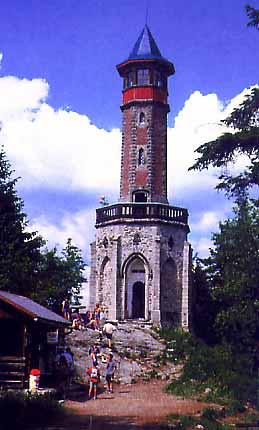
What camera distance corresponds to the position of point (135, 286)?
3759 cm

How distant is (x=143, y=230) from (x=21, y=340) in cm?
1930

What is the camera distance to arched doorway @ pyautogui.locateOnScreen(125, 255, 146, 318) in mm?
37312

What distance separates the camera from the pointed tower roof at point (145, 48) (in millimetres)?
40312

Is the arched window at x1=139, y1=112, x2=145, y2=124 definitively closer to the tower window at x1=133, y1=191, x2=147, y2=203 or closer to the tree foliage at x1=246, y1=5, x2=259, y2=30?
the tower window at x1=133, y1=191, x2=147, y2=203

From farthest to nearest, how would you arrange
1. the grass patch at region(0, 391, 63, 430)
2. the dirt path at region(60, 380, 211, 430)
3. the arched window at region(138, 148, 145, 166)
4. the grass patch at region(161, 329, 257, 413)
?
the arched window at region(138, 148, 145, 166), the grass patch at region(161, 329, 257, 413), the dirt path at region(60, 380, 211, 430), the grass patch at region(0, 391, 63, 430)

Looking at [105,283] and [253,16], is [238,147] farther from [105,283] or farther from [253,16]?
[105,283]

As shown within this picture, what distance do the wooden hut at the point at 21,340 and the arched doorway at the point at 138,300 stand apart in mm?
16670

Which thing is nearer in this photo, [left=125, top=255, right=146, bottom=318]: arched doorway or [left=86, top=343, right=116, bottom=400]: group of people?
[left=86, top=343, right=116, bottom=400]: group of people

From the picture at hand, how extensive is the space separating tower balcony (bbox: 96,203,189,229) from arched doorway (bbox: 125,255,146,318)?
2.53 m

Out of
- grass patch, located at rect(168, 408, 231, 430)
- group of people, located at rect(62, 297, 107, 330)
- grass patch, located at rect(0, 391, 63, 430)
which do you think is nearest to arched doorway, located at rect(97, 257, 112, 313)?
group of people, located at rect(62, 297, 107, 330)

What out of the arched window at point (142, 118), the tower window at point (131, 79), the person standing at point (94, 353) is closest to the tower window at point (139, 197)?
the arched window at point (142, 118)

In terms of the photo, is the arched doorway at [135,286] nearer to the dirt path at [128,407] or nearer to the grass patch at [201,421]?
the dirt path at [128,407]

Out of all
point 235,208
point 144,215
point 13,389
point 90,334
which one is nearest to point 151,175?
point 144,215

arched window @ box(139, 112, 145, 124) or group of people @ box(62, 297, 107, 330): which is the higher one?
arched window @ box(139, 112, 145, 124)
